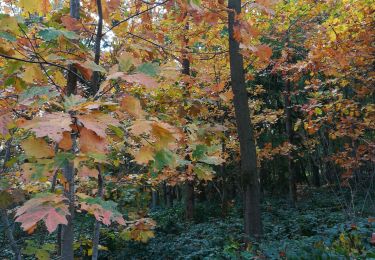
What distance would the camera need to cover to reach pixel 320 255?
15.5 feet

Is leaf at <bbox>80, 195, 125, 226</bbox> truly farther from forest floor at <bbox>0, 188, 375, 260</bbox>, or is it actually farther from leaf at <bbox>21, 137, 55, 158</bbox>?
forest floor at <bbox>0, 188, 375, 260</bbox>

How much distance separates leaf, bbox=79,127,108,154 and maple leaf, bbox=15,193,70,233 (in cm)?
21

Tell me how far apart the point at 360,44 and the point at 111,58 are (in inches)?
212

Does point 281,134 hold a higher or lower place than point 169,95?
higher

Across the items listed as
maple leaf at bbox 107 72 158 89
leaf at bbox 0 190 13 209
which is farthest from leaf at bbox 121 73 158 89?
leaf at bbox 0 190 13 209

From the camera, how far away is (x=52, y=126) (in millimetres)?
1187

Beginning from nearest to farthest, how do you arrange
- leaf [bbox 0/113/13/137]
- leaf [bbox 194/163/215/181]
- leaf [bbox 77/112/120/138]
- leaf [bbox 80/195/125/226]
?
leaf [bbox 77/112/120/138] → leaf [bbox 0/113/13/137] → leaf [bbox 80/195/125/226] → leaf [bbox 194/163/215/181]

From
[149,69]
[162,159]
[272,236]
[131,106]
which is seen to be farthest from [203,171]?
[272,236]

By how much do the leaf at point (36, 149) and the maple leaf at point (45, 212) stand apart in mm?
197

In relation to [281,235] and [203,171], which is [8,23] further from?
[281,235]

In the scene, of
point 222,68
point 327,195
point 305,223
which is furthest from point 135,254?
point 327,195

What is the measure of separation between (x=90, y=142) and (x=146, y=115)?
1.79 feet

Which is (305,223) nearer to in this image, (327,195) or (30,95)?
(327,195)

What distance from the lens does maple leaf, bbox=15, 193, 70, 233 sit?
119cm
